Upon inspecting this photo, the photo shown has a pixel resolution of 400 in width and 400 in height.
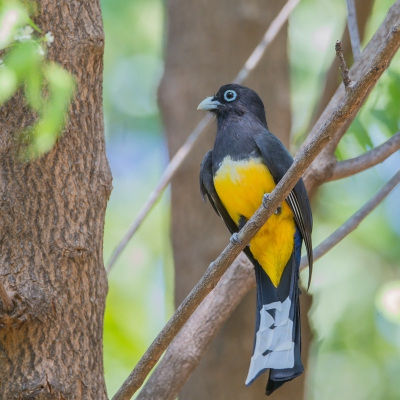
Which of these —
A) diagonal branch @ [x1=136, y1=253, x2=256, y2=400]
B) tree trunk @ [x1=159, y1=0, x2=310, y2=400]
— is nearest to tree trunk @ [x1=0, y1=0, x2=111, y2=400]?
diagonal branch @ [x1=136, y1=253, x2=256, y2=400]

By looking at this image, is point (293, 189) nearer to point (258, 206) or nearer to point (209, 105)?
point (258, 206)

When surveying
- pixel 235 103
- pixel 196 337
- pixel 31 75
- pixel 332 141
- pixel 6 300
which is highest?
pixel 235 103

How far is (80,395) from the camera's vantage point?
114 inches

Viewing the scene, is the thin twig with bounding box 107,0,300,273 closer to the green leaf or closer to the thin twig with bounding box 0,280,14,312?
the thin twig with bounding box 0,280,14,312

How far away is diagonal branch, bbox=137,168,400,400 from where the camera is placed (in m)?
3.51

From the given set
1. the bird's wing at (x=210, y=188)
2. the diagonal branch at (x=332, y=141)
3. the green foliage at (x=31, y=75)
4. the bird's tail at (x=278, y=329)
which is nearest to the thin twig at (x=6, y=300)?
the green foliage at (x=31, y=75)

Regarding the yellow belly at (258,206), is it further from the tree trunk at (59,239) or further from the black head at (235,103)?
the tree trunk at (59,239)

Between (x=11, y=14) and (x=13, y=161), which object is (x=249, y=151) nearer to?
(x=13, y=161)

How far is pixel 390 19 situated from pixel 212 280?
6.85 feet

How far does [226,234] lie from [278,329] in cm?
148

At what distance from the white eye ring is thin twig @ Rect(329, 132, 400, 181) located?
36.2 inches

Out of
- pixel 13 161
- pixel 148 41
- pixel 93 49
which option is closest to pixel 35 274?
pixel 13 161

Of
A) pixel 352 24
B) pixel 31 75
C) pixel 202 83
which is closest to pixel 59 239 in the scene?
pixel 31 75

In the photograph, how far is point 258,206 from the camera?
4.00m
